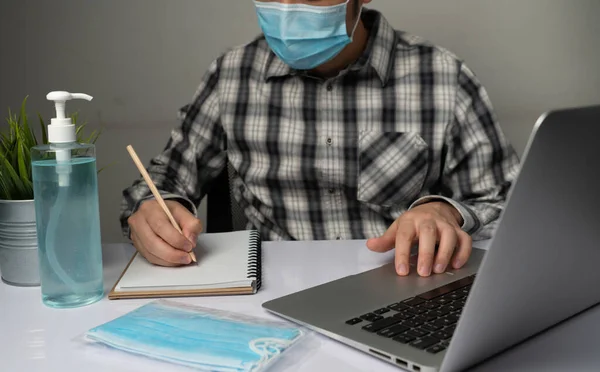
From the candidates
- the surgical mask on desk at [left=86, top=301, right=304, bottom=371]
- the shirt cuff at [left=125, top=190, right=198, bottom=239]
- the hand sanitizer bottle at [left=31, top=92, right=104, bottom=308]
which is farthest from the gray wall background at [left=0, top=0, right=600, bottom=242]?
the surgical mask on desk at [left=86, top=301, right=304, bottom=371]

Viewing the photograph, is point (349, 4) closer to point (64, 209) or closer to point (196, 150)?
point (196, 150)

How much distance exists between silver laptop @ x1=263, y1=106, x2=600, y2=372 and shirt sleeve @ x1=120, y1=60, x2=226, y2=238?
629 millimetres

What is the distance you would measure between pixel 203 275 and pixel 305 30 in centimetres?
55

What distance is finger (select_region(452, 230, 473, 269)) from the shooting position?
83 cm

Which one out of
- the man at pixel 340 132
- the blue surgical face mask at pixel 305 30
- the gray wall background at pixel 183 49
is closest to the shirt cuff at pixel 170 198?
the man at pixel 340 132

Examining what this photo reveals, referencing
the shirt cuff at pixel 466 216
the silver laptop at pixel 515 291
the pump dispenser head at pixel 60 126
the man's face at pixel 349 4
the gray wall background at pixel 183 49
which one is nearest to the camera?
the silver laptop at pixel 515 291

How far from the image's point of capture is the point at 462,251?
835 mm

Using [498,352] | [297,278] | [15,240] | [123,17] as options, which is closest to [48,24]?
[123,17]

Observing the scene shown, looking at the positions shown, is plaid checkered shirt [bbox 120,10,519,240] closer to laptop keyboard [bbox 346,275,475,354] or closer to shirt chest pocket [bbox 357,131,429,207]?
shirt chest pocket [bbox 357,131,429,207]

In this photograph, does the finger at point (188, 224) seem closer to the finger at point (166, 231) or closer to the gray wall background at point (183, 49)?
the finger at point (166, 231)

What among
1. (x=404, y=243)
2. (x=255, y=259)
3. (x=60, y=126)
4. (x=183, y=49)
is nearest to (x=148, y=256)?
(x=255, y=259)

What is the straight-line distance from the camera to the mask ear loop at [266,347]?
558 mm

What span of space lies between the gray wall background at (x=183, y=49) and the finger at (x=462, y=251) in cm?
81

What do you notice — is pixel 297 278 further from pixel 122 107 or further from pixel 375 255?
pixel 122 107
